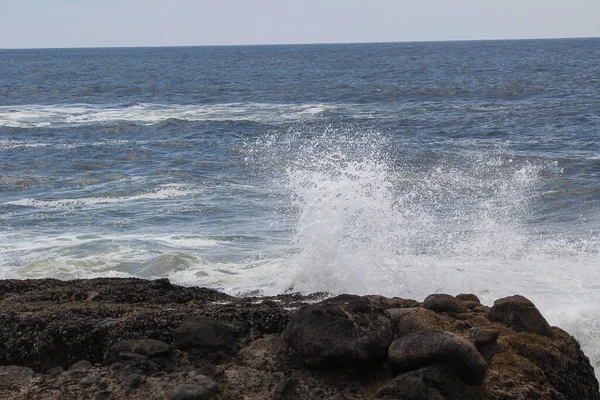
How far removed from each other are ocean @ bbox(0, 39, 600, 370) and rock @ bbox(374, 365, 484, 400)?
226cm

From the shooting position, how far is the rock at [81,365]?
5168mm

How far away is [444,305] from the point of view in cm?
578

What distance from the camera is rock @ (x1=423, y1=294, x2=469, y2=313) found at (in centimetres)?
577

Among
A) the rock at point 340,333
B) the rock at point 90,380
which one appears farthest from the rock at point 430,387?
the rock at point 90,380

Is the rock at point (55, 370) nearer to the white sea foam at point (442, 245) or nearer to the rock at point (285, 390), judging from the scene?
the rock at point (285, 390)

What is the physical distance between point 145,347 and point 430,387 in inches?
67.7

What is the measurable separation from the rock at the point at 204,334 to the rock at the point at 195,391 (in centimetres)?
48

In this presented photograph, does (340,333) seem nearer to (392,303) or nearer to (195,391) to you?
(195,391)

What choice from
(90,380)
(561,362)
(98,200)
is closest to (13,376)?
(90,380)

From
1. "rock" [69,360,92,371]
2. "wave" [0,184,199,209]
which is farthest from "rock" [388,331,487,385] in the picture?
"wave" [0,184,199,209]

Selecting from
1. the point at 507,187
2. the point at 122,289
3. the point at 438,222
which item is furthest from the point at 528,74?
the point at 122,289

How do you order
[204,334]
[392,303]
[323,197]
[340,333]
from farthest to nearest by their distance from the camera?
[323,197], [392,303], [204,334], [340,333]

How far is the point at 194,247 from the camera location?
36.3 ft

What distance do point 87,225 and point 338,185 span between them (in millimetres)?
4572
